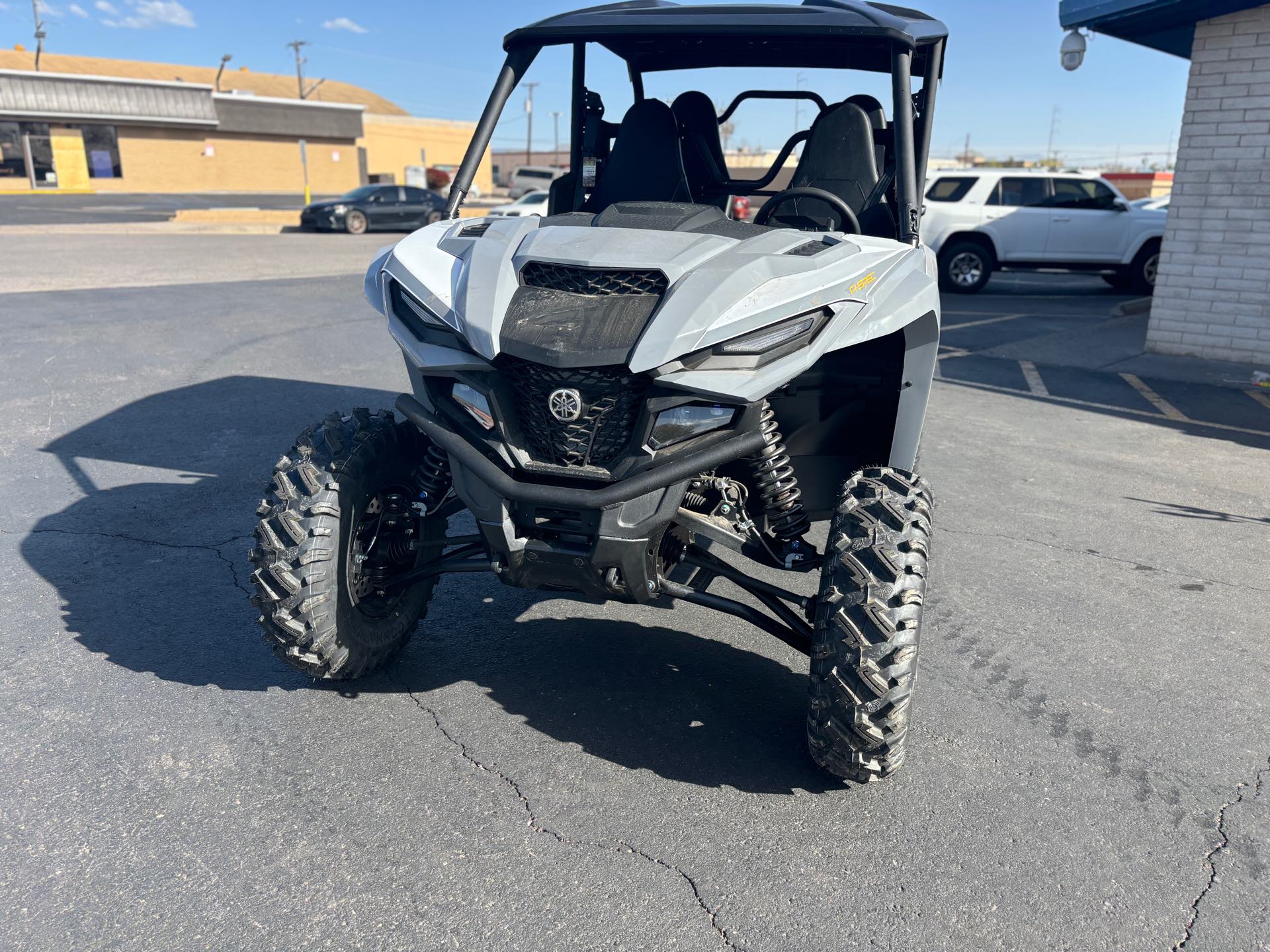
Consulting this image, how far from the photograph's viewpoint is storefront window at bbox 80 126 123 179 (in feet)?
166

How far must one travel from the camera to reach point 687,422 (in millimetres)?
2768

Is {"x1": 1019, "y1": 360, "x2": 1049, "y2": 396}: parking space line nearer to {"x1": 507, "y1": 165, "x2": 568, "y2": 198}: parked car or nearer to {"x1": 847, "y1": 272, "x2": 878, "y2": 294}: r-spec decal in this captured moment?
{"x1": 847, "y1": 272, "x2": 878, "y2": 294}: r-spec decal

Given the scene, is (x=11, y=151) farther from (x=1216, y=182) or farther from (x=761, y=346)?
(x=761, y=346)

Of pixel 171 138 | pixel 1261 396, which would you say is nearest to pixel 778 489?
pixel 1261 396

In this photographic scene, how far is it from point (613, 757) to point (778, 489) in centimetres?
101

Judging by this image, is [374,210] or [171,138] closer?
[374,210]

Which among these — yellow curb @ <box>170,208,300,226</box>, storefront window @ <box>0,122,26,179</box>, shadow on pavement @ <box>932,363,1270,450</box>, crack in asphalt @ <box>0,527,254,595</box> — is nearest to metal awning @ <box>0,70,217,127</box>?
storefront window @ <box>0,122,26,179</box>

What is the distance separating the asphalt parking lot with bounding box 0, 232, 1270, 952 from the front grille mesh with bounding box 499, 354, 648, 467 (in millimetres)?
1028

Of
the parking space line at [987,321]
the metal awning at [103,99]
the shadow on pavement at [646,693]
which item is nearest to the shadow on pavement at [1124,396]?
the parking space line at [987,321]

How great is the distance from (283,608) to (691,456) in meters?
1.36

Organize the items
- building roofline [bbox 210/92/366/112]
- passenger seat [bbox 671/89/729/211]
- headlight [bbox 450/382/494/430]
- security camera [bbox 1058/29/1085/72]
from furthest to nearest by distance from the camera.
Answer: building roofline [bbox 210/92/366/112], security camera [bbox 1058/29/1085/72], passenger seat [bbox 671/89/729/211], headlight [bbox 450/382/494/430]

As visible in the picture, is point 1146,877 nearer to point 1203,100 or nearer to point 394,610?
point 394,610

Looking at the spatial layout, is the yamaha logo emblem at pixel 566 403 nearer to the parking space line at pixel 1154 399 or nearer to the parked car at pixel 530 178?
the parking space line at pixel 1154 399

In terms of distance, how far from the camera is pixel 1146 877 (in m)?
2.69
